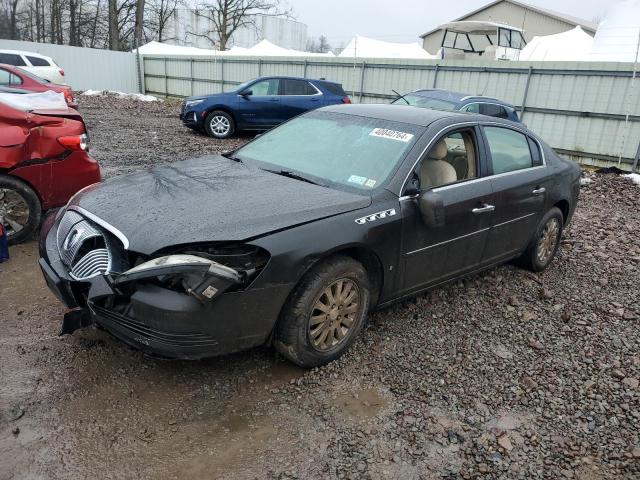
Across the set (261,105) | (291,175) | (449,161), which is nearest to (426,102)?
(261,105)

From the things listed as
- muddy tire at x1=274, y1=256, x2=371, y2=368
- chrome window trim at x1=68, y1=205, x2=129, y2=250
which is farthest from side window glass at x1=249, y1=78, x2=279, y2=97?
muddy tire at x1=274, y1=256, x2=371, y2=368

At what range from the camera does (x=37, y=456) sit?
236 cm

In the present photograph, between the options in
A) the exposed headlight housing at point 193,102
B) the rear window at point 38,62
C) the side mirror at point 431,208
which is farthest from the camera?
the rear window at point 38,62

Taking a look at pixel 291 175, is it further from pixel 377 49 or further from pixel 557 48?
pixel 377 49

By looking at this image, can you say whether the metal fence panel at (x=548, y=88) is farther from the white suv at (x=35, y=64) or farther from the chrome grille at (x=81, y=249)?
the chrome grille at (x=81, y=249)

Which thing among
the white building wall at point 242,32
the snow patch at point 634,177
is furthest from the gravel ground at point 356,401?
the white building wall at point 242,32

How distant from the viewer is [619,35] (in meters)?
16.6

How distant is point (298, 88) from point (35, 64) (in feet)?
29.8

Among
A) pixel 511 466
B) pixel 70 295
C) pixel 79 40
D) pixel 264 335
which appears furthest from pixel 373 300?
pixel 79 40

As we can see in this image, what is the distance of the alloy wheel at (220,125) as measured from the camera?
12.7 meters

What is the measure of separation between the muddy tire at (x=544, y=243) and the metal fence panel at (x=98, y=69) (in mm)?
25370

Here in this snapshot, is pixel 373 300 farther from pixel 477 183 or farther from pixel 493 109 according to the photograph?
pixel 493 109

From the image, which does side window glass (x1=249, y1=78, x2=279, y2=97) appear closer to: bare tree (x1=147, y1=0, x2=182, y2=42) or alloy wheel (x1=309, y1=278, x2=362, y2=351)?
alloy wheel (x1=309, y1=278, x2=362, y2=351)

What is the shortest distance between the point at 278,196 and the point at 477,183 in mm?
1653
